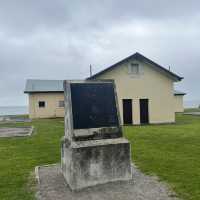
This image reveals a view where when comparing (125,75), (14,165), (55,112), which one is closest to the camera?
(14,165)

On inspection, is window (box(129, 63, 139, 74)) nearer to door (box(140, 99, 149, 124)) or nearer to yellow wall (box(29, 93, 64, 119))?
door (box(140, 99, 149, 124))

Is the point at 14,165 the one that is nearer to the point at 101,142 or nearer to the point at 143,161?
the point at 101,142

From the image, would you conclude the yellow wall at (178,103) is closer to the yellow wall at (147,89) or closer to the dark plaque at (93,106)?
the yellow wall at (147,89)

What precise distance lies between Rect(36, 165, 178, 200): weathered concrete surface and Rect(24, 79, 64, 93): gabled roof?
24.7 meters

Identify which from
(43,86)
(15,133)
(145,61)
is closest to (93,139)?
(15,133)

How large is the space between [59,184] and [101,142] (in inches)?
54.6

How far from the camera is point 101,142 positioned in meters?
5.40

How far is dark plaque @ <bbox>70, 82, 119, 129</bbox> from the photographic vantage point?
5.52 meters

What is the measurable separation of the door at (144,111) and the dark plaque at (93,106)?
14274mm

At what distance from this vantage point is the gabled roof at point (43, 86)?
2983cm

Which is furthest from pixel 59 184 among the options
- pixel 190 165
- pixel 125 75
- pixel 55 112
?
pixel 55 112

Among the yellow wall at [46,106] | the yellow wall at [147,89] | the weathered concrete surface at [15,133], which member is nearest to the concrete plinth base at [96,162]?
the weathered concrete surface at [15,133]

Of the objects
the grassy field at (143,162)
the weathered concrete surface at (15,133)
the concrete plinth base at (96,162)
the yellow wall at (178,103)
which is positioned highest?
the yellow wall at (178,103)

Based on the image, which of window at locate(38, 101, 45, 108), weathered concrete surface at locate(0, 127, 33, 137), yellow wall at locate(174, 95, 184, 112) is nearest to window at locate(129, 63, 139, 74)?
weathered concrete surface at locate(0, 127, 33, 137)
